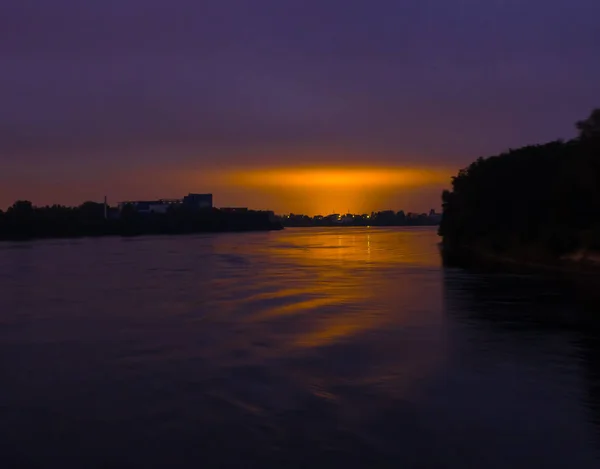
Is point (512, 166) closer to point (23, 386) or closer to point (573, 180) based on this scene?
point (573, 180)

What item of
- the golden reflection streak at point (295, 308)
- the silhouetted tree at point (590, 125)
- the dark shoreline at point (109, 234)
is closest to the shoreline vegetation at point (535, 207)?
the silhouetted tree at point (590, 125)

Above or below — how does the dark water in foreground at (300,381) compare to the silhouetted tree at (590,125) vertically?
below

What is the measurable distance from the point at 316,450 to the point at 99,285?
26272 millimetres

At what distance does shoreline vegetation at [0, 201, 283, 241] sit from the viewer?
11588 centimetres

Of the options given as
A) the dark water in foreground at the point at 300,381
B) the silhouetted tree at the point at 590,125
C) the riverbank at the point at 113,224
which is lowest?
the dark water in foreground at the point at 300,381

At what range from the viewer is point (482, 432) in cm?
1046

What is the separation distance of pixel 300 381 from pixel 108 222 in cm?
12060

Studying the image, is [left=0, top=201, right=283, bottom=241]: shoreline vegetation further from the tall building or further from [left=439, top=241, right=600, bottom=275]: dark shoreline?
[left=439, top=241, right=600, bottom=275]: dark shoreline

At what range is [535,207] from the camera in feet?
168

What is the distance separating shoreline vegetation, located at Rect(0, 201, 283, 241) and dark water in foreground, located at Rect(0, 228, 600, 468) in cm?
9308

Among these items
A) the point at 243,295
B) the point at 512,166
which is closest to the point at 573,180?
the point at 512,166

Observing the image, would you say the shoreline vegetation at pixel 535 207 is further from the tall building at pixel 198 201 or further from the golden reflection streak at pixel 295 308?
the tall building at pixel 198 201

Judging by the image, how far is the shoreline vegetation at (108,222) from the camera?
380ft

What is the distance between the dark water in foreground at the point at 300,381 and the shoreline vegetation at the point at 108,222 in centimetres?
9308
